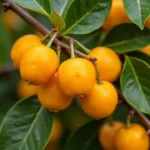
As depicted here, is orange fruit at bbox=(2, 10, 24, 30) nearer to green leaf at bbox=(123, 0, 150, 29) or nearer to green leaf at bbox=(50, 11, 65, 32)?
green leaf at bbox=(50, 11, 65, 32)

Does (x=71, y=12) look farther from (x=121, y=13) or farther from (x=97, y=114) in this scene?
(x=97, y=114)

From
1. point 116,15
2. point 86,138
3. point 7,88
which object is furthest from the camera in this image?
point 7,88

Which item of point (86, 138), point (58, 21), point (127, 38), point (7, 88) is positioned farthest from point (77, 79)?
point (7, 88)

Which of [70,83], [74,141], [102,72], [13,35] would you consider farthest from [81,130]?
[13,35]

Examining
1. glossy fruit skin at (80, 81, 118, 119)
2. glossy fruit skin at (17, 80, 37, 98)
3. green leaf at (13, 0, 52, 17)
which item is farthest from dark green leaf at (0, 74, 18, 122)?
glossy fruit skin at (80, 81, 118, 119)

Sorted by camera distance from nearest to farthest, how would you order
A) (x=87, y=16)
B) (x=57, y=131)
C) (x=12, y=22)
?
(x=87, y=16)
(x=57, y=131)
(x=12, y=22)

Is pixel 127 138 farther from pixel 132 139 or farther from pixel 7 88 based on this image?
pixel 7 88
